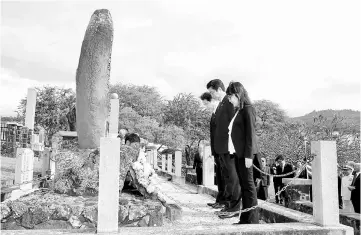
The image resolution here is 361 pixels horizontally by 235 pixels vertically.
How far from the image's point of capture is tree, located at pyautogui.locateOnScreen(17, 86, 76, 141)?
85.6 feet

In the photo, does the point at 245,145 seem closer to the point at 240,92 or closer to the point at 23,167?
the point at 240,92

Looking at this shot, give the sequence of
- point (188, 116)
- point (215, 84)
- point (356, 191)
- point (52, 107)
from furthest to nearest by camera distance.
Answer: point (188, 116)
point (52, 107)
point (356, 191)
point (215, 84)

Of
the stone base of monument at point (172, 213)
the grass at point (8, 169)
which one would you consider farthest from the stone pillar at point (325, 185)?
the grass at point (8, 169)

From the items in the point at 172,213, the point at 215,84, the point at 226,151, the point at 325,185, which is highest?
the point at 215,84

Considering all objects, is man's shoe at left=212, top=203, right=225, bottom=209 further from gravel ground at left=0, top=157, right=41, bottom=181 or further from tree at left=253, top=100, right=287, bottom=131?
tree at left=253, top=100, right=287, bottom=131

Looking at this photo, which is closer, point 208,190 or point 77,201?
point 77,201

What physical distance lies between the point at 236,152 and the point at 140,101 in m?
38.1

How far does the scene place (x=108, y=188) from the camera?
10.8ft

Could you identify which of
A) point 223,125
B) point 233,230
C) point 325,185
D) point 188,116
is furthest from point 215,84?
point 188,116

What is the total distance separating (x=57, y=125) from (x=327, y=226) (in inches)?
996

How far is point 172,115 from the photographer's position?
40.4 m

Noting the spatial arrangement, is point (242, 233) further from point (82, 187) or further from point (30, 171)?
point (30, 171)

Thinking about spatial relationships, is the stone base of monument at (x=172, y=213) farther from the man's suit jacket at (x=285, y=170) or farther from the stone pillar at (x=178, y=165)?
the stone pillar at (x=178, y=165)

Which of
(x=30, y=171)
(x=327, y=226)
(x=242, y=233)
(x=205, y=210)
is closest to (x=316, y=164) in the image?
(x=327, y=226)
